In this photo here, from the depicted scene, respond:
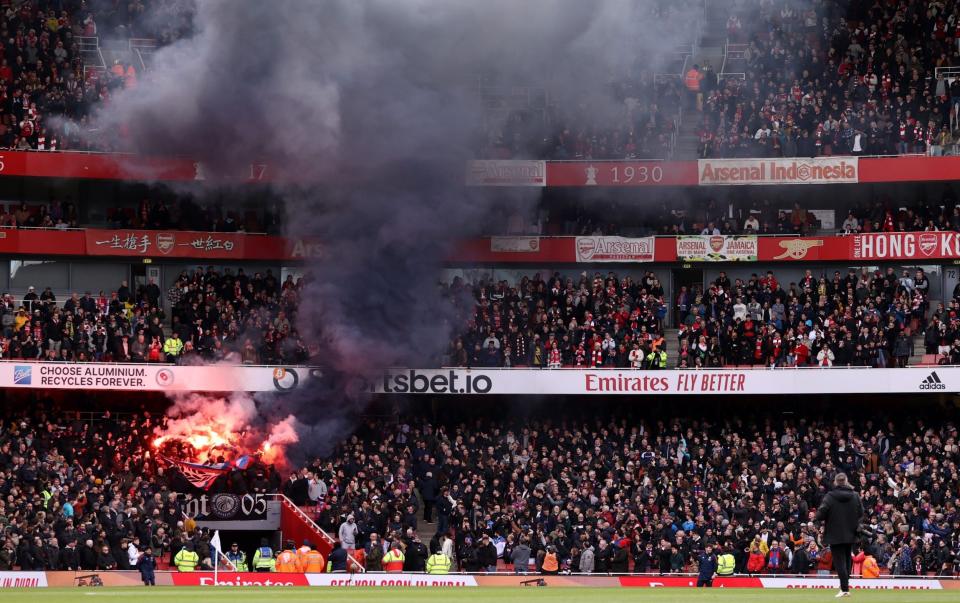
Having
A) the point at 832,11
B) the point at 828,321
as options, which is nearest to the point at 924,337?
the point at 828,321

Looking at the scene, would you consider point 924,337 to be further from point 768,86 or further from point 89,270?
point 89,270

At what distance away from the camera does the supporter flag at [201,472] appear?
1383 inches

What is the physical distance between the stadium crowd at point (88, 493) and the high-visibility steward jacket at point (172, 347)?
1.97 metres

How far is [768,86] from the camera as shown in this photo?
1724 inches

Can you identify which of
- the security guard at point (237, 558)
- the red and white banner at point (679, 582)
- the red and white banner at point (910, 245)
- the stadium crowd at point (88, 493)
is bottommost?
the red and white banner at point (679, 582)

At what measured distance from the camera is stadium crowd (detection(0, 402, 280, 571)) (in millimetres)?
30406

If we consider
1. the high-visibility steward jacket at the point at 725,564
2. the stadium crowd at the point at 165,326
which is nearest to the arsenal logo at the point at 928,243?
the high-visibility steward jacket at the point at 725,564

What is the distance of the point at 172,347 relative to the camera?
1505 inches

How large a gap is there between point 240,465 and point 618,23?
56.9 feet

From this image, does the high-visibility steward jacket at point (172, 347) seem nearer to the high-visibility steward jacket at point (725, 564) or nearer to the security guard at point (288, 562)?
the security guard at point (288, 562)

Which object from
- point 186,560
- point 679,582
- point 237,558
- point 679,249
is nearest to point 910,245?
point 679,249

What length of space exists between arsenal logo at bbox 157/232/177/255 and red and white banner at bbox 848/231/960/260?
19955 mm

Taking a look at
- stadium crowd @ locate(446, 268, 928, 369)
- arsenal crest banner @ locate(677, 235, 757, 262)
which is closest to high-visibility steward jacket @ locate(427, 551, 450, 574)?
stadium crowd @ locate(446, 268, 928, 369)

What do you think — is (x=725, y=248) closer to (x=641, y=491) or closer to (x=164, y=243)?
(x=641, y=491)
